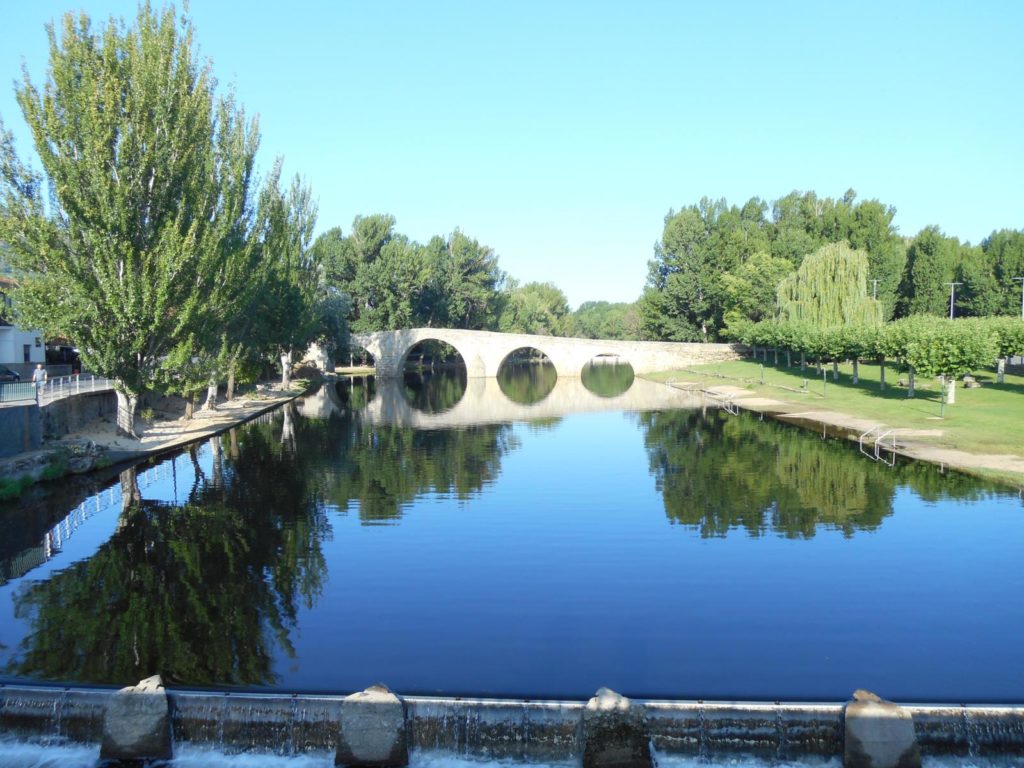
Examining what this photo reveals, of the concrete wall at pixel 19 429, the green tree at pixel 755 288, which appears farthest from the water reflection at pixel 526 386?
the concrete wall at pixel 19 429

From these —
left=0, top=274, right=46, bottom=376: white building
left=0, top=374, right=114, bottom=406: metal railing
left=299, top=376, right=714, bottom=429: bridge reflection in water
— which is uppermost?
left=0, top=274, right=46, bottom=376: white building

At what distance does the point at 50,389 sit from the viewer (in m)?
32.3

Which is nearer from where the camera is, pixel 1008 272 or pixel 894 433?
pixel 894 433

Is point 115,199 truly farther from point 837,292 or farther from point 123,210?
point 837,292

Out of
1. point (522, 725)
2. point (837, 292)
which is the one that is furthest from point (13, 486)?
point (837, 292)

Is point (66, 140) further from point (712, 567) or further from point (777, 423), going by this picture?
point (777, 423)

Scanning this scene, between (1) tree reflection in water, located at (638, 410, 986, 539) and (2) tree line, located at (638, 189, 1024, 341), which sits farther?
(2) tree line, located at (638, 189, 1024, 341)

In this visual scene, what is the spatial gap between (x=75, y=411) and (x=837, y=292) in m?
51.3

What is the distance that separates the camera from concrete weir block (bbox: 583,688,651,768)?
10.1 metres

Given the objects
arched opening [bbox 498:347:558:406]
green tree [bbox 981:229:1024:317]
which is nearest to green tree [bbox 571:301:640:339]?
arched opening [bbox 498:347:558:406]

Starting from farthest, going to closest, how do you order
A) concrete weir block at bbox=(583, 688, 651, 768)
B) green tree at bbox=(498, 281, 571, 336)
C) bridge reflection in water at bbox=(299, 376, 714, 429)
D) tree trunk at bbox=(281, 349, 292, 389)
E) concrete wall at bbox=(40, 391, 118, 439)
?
green tree at bbox=(498, 281, 571, 336) < tree trunk at bbox=(281, 349, 292, 389) < bridge reflection in water at bbox=(299, 376, 714, 429) < concrete wall at bbox=(40, 391, 118, 439) < concrete weir block at bbox=(583, 688, 651, 768)

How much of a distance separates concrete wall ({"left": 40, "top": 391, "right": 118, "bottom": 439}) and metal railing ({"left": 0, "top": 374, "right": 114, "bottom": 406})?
0.23 m

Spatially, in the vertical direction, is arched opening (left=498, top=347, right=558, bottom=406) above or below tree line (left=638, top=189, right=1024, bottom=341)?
below

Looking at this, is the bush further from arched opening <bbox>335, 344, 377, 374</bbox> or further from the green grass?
arched opening <bbox>335, 344, 377, 374</bbox>
